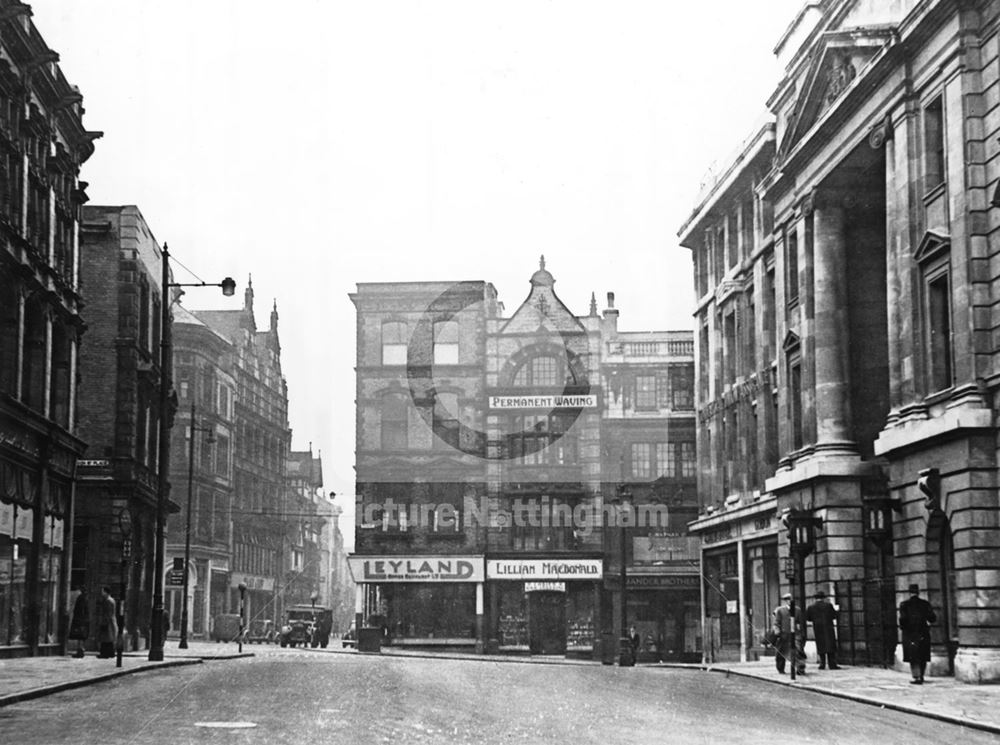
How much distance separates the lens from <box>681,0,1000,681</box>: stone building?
84.4ft

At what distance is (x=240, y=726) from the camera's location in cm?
1473

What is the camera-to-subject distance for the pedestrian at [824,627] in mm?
29891

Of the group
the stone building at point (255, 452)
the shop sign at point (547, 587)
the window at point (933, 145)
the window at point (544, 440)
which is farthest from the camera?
the stone building at point (255, 452)

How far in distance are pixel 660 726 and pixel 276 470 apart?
278 ft

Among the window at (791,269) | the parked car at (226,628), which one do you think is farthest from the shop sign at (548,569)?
the window at (791,269)

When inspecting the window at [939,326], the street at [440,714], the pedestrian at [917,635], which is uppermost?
the window at [939,326]

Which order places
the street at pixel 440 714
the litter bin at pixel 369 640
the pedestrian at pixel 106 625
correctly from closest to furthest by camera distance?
1. the street at pixel 440 714
2. the pedestrian at pixel 106 625
3. the litter bin at pixel 369 640

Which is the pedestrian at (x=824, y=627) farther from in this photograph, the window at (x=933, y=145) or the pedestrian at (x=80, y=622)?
the pedestrian at (x=80, y=622)

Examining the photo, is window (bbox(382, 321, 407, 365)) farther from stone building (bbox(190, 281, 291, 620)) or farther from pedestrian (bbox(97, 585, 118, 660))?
pedestrian (bbox(97, 585, 118, 660))

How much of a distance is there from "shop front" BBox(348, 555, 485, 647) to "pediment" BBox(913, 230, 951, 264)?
3902 centimetres

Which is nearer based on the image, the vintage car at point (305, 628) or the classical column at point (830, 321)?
the classical column at point (830, 321)

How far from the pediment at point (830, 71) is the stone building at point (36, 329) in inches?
703

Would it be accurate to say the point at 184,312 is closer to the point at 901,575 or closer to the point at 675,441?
the point at 675,441

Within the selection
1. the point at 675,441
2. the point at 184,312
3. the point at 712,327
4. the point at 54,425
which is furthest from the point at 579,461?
the point at 54,425
